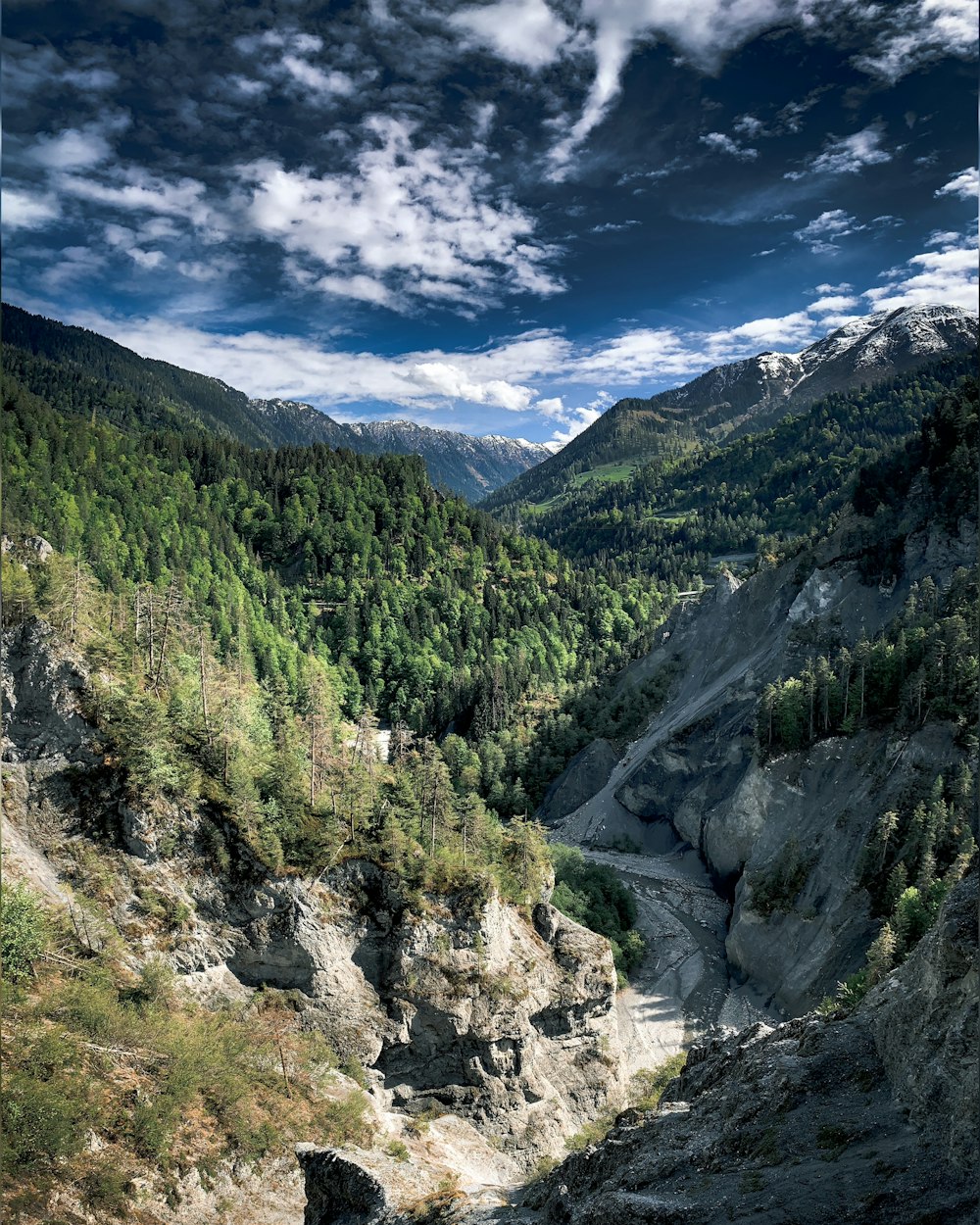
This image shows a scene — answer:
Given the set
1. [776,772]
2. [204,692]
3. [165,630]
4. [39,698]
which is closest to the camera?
[39,698]

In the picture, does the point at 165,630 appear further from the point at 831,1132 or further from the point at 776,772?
the point at 776,772

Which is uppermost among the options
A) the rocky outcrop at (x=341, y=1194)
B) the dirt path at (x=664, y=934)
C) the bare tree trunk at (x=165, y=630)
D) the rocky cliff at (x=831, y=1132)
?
the bare tree trunk at (x=165, y=630)

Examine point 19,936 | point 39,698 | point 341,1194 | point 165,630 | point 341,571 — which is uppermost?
point 341,571

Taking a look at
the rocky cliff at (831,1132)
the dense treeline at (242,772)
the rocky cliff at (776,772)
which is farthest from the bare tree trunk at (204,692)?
the rocky cliff at (776,772)

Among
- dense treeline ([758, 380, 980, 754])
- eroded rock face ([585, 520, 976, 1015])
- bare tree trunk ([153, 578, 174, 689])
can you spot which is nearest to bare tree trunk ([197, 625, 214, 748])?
bare tree trunk ([153, 578, 174, 689])

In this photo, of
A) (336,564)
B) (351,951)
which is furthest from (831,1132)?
(336,564)

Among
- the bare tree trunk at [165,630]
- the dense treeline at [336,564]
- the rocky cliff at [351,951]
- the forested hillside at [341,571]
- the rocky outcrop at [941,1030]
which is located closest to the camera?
the rocky outcrop at [941,1030]

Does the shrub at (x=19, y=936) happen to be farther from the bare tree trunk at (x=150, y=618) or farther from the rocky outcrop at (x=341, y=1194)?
the bare tree trunk at (x=150, y=618)

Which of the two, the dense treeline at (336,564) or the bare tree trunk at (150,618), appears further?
the dense treeline at (336,564)

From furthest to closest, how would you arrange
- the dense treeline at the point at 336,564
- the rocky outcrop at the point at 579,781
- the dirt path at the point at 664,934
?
the dense treeline at the point at 336,564 < the rocky outcrop at the point at 579,781 < the dirt path at the point at 664,934

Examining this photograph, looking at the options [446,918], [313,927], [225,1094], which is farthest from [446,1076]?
[225,1094]

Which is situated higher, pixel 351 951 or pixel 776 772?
pixel 776 772

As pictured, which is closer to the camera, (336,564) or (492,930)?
(492,930)
